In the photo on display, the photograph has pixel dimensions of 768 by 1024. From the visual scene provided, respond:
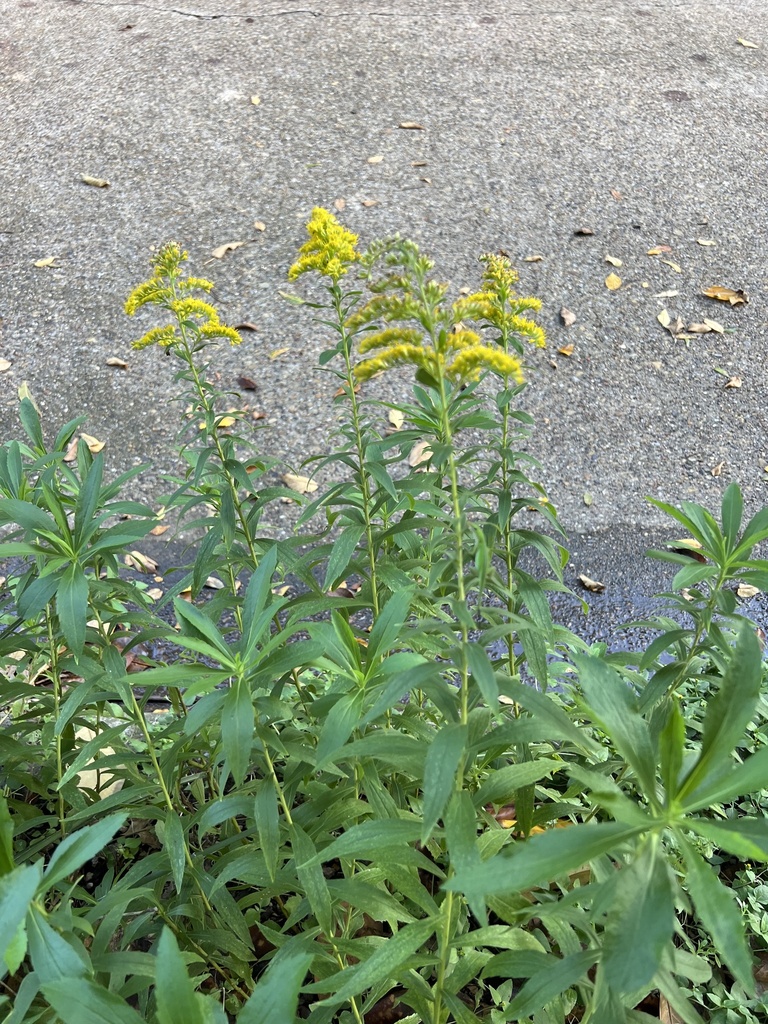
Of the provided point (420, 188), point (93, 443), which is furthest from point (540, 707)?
point (420, 188)

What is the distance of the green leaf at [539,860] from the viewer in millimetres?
867

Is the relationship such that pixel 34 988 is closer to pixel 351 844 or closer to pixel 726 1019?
pixel 351 844

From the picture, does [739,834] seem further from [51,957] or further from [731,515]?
[731,515]

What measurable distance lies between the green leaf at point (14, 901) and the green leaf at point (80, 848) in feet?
0.26

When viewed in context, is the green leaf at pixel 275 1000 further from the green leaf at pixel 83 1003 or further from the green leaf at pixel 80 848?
the green leaf at pixel 80 848

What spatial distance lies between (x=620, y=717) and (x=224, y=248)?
4282 millimetres

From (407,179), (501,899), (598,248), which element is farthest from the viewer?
(407,179)

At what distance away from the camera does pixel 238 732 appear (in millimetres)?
1278

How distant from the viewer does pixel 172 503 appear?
1.99m

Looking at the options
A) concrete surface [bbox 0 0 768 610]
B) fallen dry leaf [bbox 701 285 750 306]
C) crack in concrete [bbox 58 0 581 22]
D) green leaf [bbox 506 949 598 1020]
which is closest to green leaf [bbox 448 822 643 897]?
green leaf [bbox 506 949 598 1020]

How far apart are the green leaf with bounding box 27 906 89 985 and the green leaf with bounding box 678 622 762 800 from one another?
2.40ft

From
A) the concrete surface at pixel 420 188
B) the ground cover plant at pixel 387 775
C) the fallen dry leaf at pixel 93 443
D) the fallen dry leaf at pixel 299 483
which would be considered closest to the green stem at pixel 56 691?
the ground cover plant at pixel 387 775

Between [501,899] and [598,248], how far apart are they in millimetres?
4041

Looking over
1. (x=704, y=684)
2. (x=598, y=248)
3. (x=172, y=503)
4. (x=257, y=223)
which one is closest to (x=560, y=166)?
(x=598, y=248)
